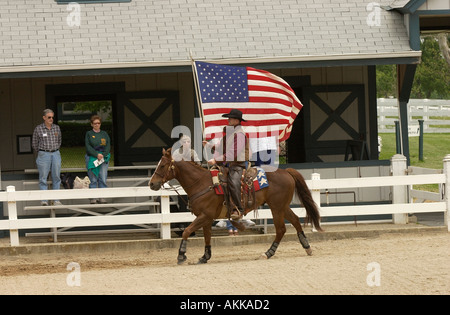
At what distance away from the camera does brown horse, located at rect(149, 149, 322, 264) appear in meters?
13.3

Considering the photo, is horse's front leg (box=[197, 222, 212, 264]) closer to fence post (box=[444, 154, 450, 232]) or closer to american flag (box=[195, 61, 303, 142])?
american flag (box=[195, 61, 303, 142])

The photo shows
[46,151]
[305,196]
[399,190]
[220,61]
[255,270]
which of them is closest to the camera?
[255,270]

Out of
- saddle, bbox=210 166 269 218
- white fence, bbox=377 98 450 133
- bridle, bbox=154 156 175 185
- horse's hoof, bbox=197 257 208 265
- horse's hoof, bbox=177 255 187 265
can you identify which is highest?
white fence, bbox=377 98 450 133

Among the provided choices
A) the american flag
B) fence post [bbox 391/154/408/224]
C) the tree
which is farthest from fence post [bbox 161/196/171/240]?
the tree

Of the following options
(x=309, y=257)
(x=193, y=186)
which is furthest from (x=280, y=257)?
(x=193, y=186)

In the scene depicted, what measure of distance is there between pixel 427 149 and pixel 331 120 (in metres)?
13.9

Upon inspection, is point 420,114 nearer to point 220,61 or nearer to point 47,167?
point 220,61

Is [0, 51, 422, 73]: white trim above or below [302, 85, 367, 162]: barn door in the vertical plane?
above

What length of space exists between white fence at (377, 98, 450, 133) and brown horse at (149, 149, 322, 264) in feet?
77.4

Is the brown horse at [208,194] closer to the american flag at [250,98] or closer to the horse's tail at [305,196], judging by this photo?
the horse's tail at [305,196]

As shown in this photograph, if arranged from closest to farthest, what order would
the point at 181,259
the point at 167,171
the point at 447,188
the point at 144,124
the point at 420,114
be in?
the point at 181,259, the point at 167,171, the point at 447,188, the point at 144,124, the point at 420,114

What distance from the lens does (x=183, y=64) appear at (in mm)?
16953

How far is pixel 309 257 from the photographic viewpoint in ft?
44.7

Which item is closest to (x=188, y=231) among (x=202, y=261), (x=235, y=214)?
(x=202, y=261)
